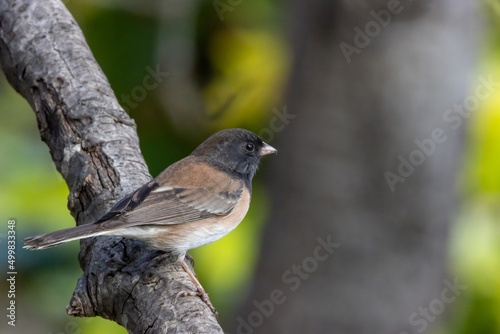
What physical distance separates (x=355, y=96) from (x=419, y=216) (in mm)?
575

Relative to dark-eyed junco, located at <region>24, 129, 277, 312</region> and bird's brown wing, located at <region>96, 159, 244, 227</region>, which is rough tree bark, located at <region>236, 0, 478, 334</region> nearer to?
dark-eyed junco, located at <region>24, 129, 277, 312</region>

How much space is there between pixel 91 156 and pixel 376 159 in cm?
117

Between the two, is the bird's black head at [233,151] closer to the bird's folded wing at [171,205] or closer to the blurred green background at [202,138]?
the bird's folded wing at [171,205]

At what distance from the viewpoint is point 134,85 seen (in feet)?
12.1

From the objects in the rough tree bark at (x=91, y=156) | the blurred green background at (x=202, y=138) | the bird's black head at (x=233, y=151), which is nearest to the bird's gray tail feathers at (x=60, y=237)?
the rough tree bark at (x=91, y=156)

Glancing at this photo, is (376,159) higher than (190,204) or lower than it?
higher

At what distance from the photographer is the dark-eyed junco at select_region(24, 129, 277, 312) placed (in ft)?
6.28

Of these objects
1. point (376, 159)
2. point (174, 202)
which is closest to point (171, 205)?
point (174, 202)

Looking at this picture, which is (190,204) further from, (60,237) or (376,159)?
(376,159)

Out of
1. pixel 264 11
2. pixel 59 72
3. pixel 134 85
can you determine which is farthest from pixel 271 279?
pixel 264 11

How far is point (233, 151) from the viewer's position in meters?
2.51

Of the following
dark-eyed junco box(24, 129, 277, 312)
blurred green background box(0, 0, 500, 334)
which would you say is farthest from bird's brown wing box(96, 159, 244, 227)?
blurred green background box(0, 0, 500, 334)

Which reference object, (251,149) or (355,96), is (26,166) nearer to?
(251,149)

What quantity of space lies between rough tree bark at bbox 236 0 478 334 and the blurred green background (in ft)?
1.22
